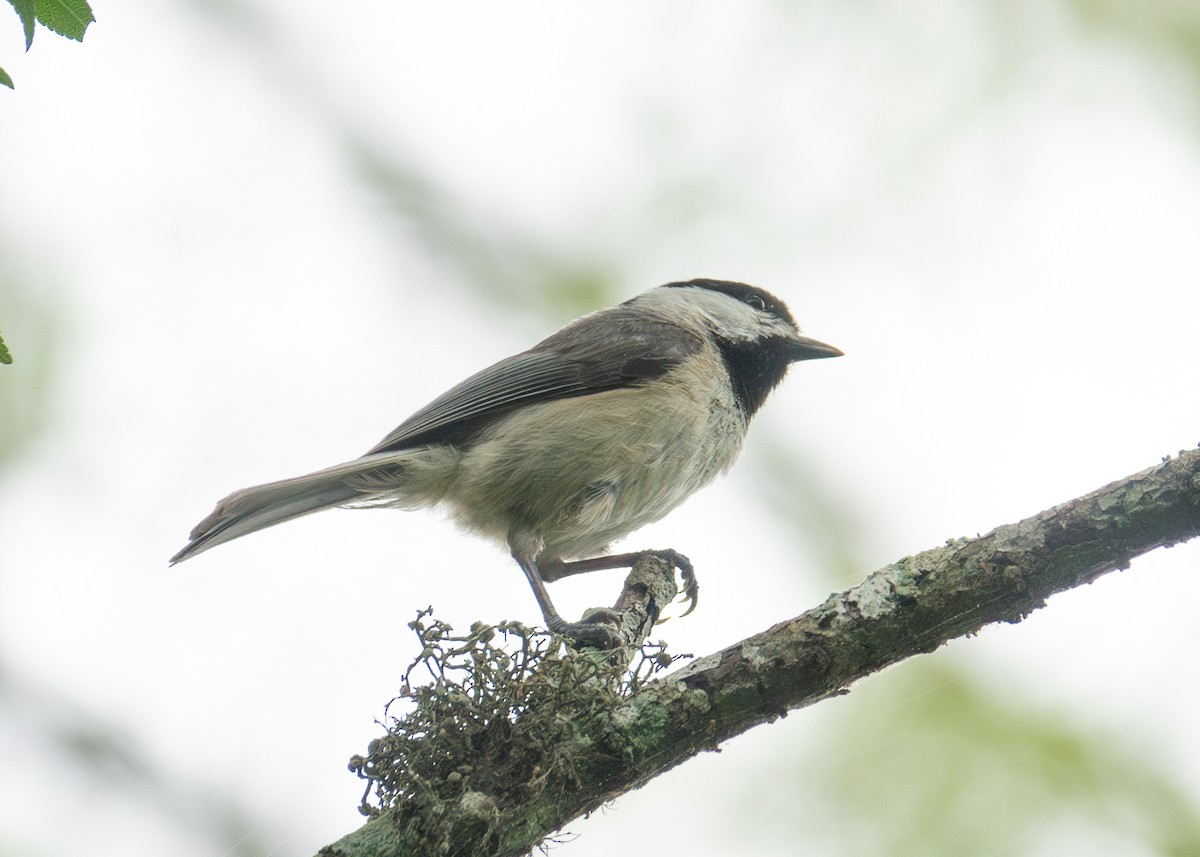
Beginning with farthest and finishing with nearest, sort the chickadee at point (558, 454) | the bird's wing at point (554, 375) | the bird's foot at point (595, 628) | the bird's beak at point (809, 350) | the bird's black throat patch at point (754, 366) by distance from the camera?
the bird's beak at point (809, 350) < the bird's black throat patch at point (754, 366) < the bird's wing at point (554, 375) < the chickadee at point (558, 454) < the bird's foot at point (595, 628)

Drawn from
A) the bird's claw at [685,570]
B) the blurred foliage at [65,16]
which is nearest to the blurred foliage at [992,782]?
the bird's claw at [685,570]

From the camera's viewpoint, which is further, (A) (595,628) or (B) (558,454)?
(B) (558,454)

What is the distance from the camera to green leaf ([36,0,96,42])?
164cm

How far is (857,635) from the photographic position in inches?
84.8

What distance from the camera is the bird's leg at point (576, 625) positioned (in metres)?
2.56

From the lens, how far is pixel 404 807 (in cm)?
202

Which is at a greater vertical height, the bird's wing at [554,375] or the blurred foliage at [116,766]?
the bird's wing at [554,375]

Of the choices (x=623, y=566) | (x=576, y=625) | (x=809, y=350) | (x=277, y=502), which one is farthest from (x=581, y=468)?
(x=809, y=350)

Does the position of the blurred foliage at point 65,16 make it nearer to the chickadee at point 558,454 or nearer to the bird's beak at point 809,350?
the chickadee at point 558,454

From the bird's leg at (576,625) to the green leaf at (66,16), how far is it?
1.55 m

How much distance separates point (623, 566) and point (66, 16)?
2.51m

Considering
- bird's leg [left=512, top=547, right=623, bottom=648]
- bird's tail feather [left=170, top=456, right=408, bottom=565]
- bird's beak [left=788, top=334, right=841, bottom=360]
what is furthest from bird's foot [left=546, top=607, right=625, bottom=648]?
bird's beak [left=788, top=334, right=841, bottom=360]

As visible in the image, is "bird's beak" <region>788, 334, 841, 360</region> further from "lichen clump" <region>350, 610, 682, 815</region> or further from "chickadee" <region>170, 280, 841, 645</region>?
"lichen clump" <region>350, 610, 682, 815</region>

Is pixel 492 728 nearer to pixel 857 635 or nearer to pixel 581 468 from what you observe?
pixel 857 635
